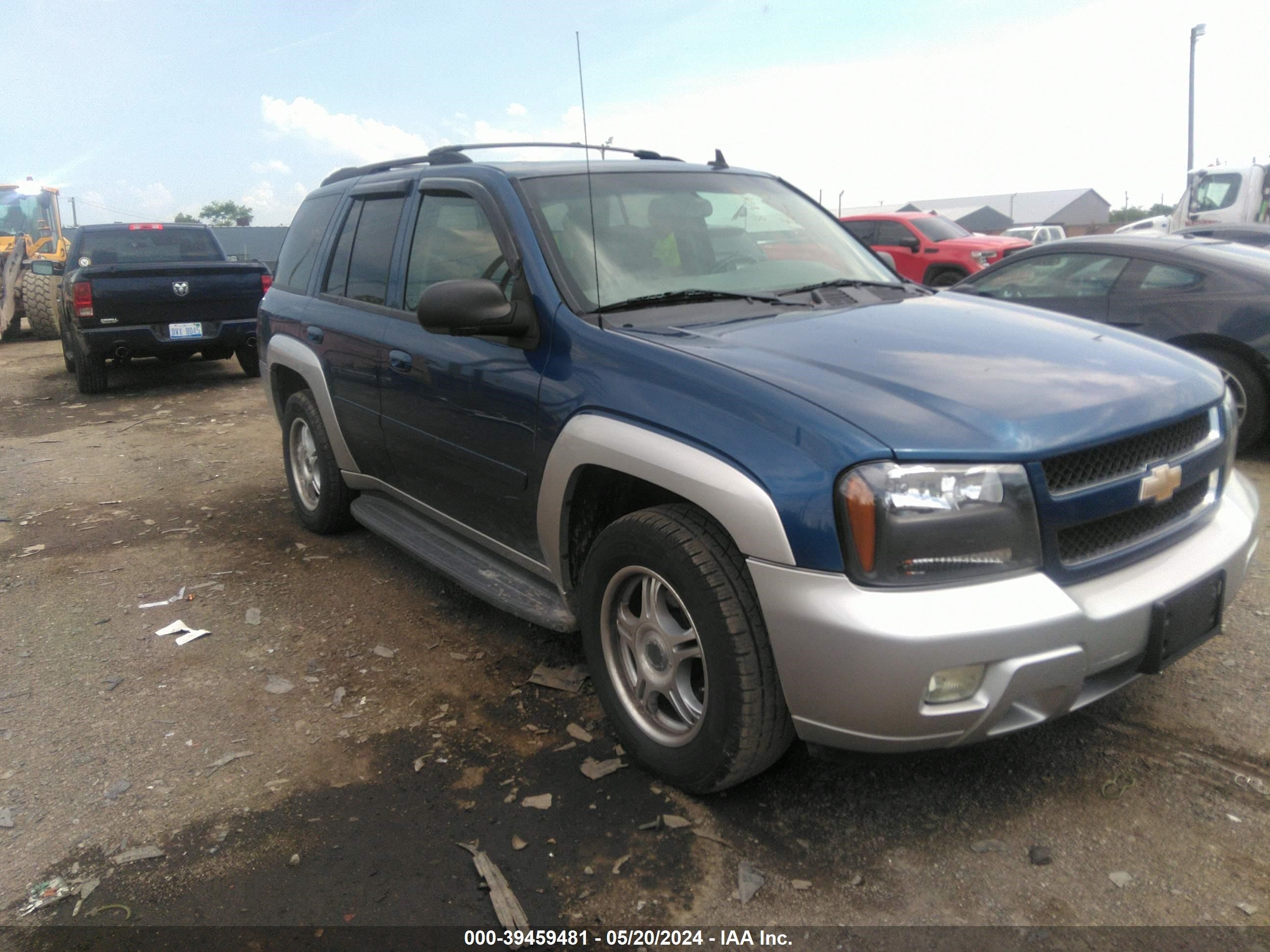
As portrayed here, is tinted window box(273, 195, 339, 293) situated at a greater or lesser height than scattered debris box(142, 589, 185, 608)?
greater

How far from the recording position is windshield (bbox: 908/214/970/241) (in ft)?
50.6

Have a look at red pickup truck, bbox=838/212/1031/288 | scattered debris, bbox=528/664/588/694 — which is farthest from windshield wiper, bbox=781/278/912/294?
red pickup truck, bbox=838/212/1031/288

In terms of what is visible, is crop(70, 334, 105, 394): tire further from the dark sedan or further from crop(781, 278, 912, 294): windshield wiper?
crop(781, 278, 912, 294): windshield wiper

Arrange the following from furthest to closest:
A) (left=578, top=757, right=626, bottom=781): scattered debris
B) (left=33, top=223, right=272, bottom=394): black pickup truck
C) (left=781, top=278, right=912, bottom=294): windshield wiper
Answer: (left=33, top=223, right=272, bottom=394): black pickup truck < (left=781, top=278, right=912, bottom=294): windshield wiper < (left=578, top=757, right=626, bottom=781): scattered debris

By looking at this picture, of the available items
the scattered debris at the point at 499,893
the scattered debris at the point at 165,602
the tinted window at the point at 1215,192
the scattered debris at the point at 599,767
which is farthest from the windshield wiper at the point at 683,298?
the tinted window at the point at 1215,192

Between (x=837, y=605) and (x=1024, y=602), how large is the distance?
1.40ft

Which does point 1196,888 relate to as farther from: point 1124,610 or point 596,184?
point 596,184

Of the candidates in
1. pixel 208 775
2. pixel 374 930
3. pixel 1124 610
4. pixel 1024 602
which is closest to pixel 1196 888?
pixel 1124 610

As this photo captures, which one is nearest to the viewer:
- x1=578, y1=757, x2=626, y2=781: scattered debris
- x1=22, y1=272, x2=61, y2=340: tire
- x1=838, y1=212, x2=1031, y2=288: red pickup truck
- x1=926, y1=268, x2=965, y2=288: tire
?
x1=578, y1=757, x2=626, y2=781: scattered debris

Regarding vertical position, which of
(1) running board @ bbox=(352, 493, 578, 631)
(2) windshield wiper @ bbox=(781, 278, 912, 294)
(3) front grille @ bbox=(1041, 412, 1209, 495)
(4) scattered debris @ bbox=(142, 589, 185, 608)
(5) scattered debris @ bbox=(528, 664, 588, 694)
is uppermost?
(2) windshield wiper @ bbox=(781, 278, 912, 294)

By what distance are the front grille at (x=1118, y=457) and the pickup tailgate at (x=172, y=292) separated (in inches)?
379

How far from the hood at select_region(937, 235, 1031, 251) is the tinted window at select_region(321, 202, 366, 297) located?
12126 millimetres

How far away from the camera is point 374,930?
2334 millimetres

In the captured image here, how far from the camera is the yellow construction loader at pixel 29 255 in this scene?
46.9 feet
